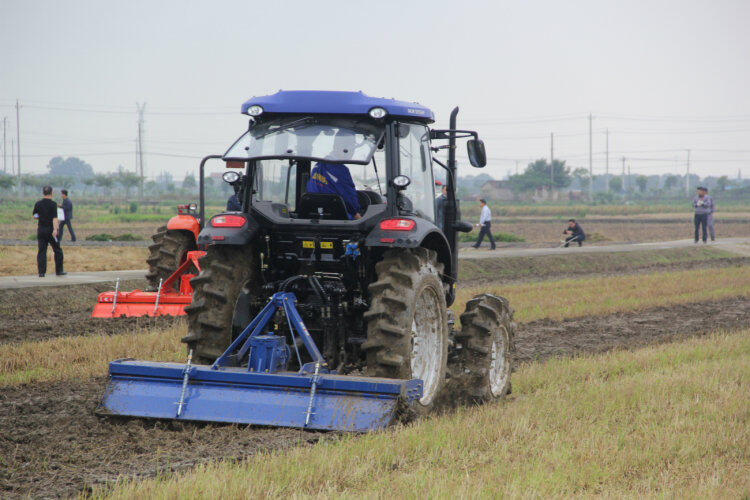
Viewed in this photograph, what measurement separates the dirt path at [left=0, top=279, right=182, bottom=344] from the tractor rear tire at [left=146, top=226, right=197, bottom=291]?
0.90 m

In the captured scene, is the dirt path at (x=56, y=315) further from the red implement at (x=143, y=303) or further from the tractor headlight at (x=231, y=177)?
the tractor headlight at (x=231, y=177)

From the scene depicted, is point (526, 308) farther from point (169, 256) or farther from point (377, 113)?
point (377, 113)

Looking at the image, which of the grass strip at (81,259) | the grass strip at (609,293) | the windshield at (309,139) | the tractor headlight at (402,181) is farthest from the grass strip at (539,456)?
the grass strip at (81,259)

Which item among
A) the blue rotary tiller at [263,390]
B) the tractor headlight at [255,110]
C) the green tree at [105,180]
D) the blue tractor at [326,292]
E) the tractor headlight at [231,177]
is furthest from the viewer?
the green tree at [105,180]

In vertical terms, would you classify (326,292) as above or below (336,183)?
below

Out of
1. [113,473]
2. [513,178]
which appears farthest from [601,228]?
[513,178]

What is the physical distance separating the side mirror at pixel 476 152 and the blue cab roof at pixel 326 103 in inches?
25.2

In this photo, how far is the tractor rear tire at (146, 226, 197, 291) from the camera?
44.3 feet

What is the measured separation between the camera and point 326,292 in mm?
6965

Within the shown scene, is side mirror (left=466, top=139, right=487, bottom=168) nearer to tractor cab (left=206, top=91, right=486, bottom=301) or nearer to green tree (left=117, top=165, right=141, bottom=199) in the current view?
tractor cab (left=206, top=91, right=486, bottom=301)

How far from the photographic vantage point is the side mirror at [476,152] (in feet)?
24.4

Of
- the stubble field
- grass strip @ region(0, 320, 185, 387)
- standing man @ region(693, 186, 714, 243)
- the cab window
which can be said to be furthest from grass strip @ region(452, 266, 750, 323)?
standing man @ region(693, 186, 714, 243)

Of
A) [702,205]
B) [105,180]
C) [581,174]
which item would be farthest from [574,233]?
[581,174]

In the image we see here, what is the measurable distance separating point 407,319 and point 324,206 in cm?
127
